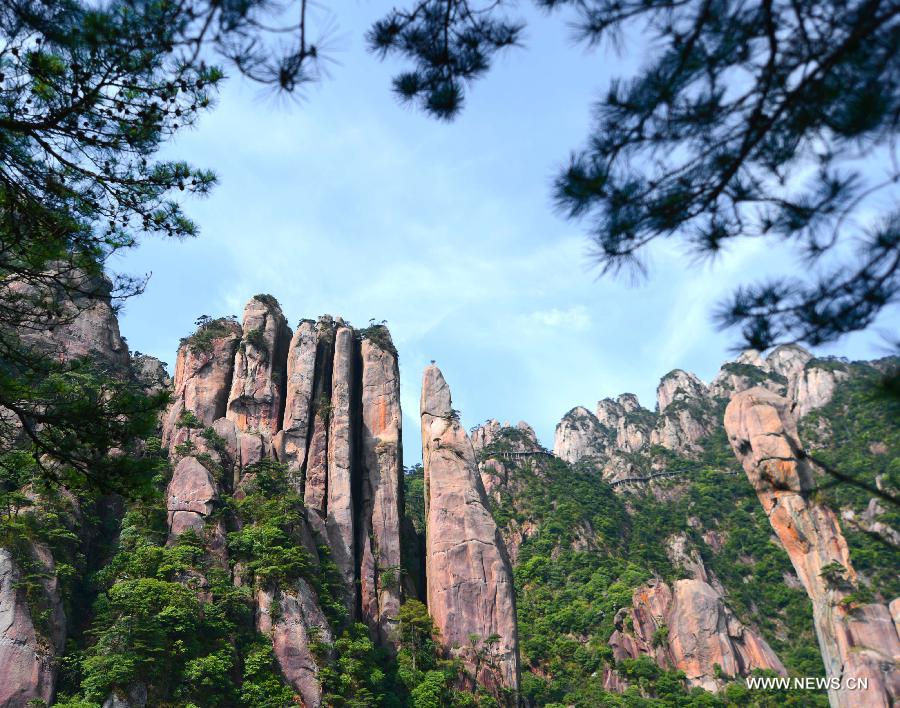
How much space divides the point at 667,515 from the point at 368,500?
39.4 meters

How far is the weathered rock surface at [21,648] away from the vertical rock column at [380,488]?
12930 millimetres

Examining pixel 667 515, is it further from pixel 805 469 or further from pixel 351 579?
pixel 351 579

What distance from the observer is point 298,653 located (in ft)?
74.6

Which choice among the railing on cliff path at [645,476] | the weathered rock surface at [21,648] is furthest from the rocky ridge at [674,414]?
the weathered rock surface at [21,648]

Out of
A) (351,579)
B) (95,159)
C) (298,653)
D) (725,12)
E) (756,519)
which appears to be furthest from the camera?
(756,519)

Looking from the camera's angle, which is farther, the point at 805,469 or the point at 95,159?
the point at 805,469

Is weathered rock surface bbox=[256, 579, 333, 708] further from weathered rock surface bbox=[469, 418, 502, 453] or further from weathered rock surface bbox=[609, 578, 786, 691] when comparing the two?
weathered rock surface bbox=[469, 418, 502, 453]

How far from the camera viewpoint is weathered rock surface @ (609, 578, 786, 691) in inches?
1486

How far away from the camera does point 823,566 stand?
36.3 m

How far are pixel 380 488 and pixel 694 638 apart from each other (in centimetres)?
2066

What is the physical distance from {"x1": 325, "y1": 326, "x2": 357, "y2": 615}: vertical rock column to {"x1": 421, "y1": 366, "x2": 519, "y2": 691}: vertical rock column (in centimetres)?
400

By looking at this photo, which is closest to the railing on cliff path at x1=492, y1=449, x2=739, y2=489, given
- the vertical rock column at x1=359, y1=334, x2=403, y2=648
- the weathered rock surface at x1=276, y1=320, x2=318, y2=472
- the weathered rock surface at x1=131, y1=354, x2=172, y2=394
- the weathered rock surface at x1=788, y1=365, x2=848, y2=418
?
the weathered rock surface at x1=788, y1=365, x2=848, y2=418

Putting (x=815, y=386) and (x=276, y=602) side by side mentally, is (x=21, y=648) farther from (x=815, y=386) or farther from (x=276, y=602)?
(x=815, y=386)

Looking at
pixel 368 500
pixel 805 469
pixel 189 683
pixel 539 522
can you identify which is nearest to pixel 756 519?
pixel 539 522
